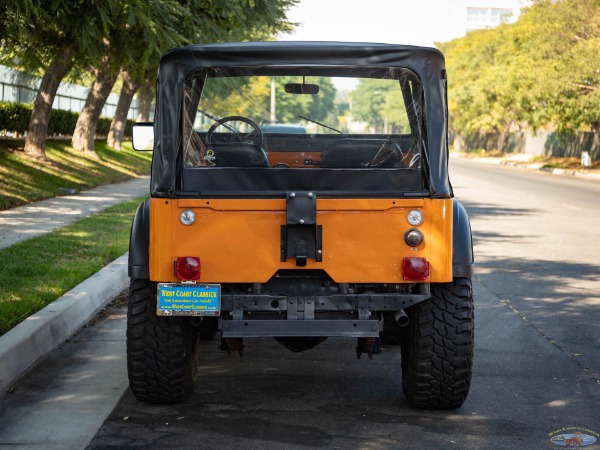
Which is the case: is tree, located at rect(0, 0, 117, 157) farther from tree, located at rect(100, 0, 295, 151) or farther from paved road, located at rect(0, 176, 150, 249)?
paved road, located at rect(0, 176, 150, 249)

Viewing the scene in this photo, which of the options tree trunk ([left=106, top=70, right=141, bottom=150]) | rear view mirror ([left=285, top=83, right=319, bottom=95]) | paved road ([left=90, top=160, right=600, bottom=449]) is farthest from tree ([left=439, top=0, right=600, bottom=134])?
rear view mirror ([left=285, top=83, right=319, bottom=95])

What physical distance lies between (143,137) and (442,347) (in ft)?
6.90

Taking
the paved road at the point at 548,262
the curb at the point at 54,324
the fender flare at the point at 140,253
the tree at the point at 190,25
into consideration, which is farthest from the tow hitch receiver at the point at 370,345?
the tree at the point at 190,25

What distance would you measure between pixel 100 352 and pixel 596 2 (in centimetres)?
4256

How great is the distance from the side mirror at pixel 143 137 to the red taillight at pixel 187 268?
2.52 feet

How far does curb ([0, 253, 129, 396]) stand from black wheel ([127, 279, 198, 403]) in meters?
0.96

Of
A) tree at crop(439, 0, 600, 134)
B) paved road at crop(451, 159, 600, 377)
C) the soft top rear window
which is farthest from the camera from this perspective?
tree at crop(439, 0, 600, 134)

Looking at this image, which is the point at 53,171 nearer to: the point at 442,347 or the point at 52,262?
the point at 52,262

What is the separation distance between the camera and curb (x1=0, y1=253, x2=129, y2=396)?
23.1 feet

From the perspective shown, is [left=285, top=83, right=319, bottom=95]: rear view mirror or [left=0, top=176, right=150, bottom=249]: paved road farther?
[left=0, top=176, right=150, bottom=249]: paved road

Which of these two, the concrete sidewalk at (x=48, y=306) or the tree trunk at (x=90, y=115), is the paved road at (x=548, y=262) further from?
the tree trunk at (x=90, y=115)

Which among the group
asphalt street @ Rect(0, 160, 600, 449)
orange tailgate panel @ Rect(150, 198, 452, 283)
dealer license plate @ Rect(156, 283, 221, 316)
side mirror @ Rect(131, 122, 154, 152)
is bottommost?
asphalt street @ Rect(0, 160, 600, 449)

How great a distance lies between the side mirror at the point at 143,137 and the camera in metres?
6.43

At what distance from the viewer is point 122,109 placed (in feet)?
131
